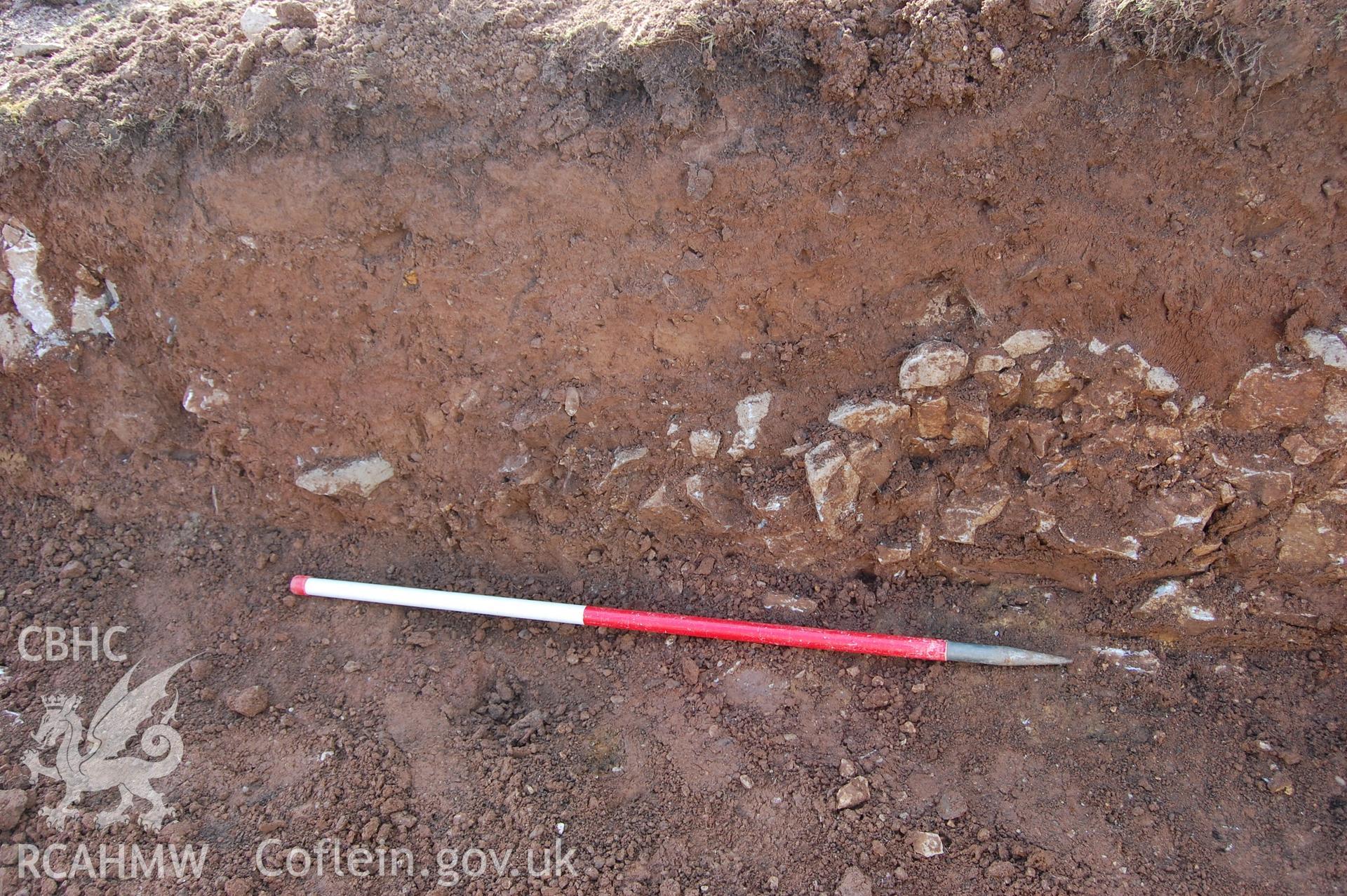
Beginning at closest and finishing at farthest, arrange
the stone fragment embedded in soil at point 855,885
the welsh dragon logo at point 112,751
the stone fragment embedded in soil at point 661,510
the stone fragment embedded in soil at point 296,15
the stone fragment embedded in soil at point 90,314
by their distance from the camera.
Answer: the stone fragment embedded in soil at point 855,885, the welsh dragon logo at point 112,751, the stone fragment embedded in soil at point 296,15, the stone fragment embedded in soil at point 661,510, the stone fragment embedded in soil at point 90,314

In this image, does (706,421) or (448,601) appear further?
(448,601)

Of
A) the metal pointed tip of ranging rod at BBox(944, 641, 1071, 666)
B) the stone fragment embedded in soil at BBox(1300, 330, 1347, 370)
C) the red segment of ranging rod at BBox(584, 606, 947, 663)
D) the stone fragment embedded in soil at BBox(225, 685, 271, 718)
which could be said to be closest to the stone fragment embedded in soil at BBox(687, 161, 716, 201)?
the red segment of ranging rod at BBox(584, 606, 947, 663)

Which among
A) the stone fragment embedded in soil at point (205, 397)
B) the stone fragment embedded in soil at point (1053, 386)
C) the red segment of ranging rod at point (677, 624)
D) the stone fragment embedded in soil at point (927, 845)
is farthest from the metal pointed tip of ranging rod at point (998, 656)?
the stone fragment embedded in soil at point (205, 397)

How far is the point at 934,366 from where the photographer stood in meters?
2.62

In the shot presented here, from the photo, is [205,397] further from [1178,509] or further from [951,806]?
[1178,509]

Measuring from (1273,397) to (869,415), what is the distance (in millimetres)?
1153

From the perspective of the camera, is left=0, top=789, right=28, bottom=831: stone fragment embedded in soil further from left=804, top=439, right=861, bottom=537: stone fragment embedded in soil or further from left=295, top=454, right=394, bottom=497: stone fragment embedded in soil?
left=804, top=439, right=861, bottom=537: stone fragment embedded in soil

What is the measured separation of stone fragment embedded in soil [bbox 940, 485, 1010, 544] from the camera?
8.91 ft

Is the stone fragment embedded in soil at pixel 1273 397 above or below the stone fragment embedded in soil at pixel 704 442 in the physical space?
above

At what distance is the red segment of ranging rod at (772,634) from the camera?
2.71 m

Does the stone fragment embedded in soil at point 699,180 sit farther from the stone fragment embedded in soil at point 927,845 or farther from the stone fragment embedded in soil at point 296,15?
the stone fragment embedded in soil at point 927,845

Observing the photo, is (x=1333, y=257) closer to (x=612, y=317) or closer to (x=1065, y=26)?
(x=1065, y=26)

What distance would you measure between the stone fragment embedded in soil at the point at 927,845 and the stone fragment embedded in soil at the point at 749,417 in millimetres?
1301

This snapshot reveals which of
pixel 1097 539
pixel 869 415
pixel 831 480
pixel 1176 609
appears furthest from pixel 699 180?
pixel 1176 609
